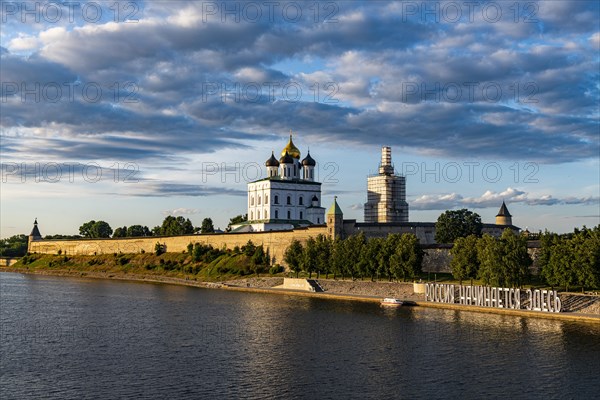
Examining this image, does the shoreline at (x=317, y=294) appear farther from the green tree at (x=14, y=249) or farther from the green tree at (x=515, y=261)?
the green tree at (x=14, y=249)

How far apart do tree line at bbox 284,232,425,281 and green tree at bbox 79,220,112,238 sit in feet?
349

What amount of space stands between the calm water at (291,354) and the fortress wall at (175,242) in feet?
102

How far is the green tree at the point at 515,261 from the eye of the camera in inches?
2330

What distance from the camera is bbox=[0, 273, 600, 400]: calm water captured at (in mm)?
31234

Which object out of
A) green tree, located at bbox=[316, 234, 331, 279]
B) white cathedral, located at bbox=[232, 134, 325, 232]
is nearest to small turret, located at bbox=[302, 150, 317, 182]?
white cathedral, located at bbox=[232, 134, 325, 232]

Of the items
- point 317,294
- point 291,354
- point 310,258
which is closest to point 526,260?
point 317,294

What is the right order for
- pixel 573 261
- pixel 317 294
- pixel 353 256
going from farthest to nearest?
pixel 353 256
pixel 317 294
pixel 573 261

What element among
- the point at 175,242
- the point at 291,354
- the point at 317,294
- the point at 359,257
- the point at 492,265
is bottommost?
the point at 291,354

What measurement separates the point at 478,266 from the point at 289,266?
30.9 metres

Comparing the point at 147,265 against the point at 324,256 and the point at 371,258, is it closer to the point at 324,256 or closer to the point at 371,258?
the point at 324,256

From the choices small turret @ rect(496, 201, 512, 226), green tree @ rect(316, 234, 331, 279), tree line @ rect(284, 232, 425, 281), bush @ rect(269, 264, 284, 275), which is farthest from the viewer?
Answer: small turret @ rect(496, 201, 512, 226)

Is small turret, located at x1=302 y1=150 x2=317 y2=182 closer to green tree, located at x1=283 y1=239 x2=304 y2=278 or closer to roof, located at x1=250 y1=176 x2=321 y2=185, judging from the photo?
roof, located at x1=250 y1=176 x2=321 y2=185

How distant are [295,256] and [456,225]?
24.9 m

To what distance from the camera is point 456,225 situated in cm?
9581
